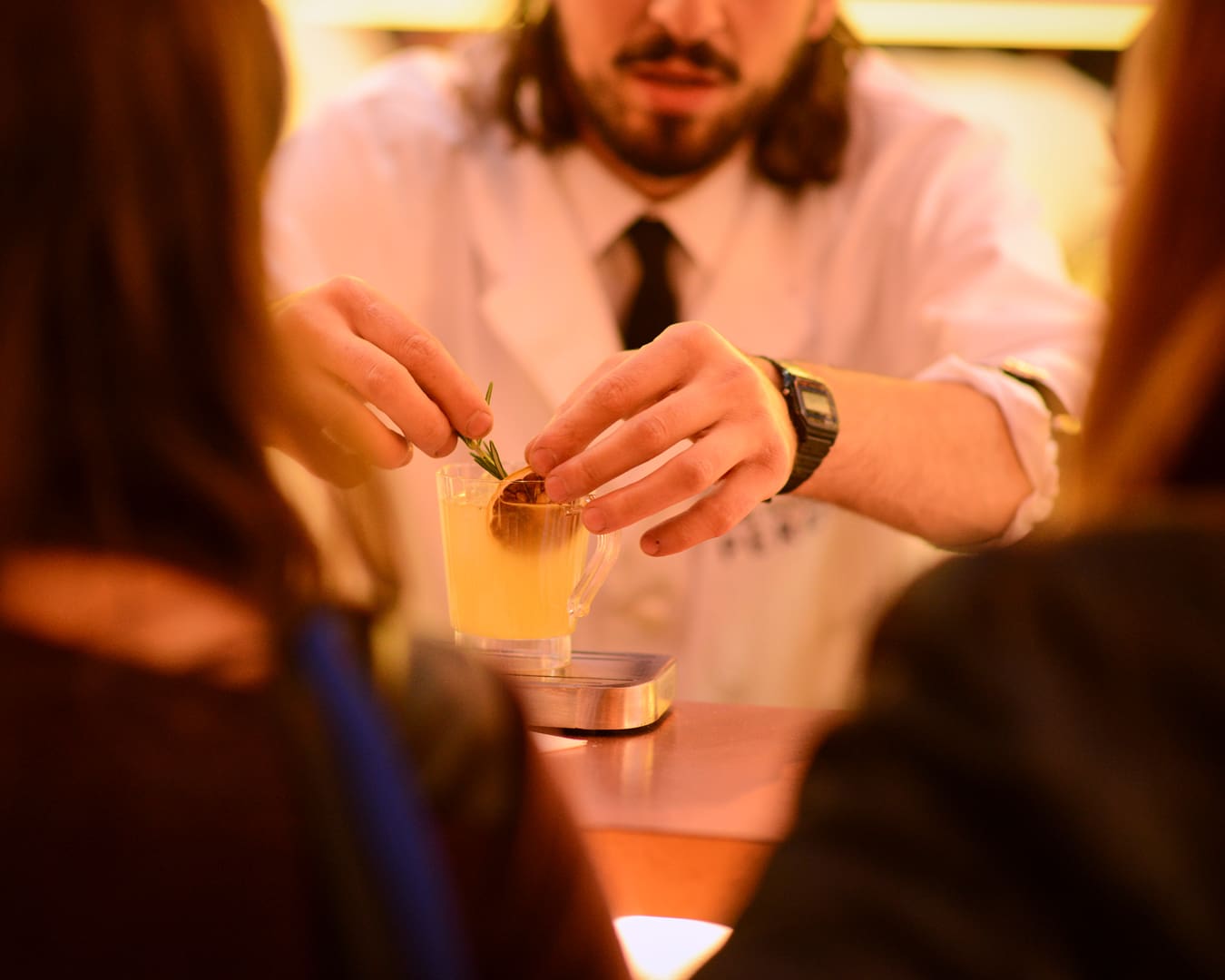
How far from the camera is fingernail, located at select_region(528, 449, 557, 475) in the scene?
3.94 ft

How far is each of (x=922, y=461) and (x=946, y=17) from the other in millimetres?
1141

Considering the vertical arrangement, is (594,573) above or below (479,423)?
A: below

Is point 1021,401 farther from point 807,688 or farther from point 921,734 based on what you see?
point 921,734

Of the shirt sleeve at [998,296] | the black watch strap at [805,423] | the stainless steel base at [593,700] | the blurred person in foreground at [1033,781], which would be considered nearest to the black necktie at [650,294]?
the shirt sleeve at [998,296]

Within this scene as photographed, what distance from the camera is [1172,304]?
0.60 metres

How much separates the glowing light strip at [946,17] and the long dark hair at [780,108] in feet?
0.62

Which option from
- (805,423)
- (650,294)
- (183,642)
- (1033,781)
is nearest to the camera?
(1033,781)

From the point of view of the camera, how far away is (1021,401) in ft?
5.62

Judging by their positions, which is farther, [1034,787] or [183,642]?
[183,642]

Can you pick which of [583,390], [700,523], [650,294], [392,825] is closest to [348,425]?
[583,390]

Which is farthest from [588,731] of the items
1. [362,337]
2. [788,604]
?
[788,604]

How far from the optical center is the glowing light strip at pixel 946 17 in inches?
91.0

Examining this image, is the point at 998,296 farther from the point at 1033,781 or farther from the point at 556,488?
the point at 1033,781

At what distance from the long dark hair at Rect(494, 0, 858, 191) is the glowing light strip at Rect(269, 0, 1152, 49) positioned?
0.62 ft
